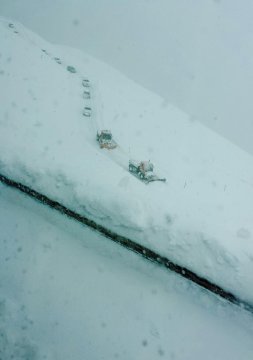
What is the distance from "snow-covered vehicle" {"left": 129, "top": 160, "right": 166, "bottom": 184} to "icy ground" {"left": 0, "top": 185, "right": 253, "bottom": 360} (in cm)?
508

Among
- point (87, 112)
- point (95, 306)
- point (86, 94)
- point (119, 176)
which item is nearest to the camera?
point (95, 306)

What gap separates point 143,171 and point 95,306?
20.0ft

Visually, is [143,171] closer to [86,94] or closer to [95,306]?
[95,306]

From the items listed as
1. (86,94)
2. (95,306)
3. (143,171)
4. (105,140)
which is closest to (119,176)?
(95,306)

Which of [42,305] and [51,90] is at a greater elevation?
[51,90]

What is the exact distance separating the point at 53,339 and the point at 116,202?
2004 millimetres

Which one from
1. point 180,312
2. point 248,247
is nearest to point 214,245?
point 248,247

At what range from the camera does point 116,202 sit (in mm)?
4641

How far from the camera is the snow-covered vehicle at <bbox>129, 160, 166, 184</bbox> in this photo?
9.38 m

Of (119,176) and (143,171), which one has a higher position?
(143,171)

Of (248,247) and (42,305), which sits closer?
(42,305)

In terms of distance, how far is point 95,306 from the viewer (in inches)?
152

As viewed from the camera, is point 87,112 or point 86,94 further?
point 86,94

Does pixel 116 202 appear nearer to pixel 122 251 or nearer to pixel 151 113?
pixel 122 251
